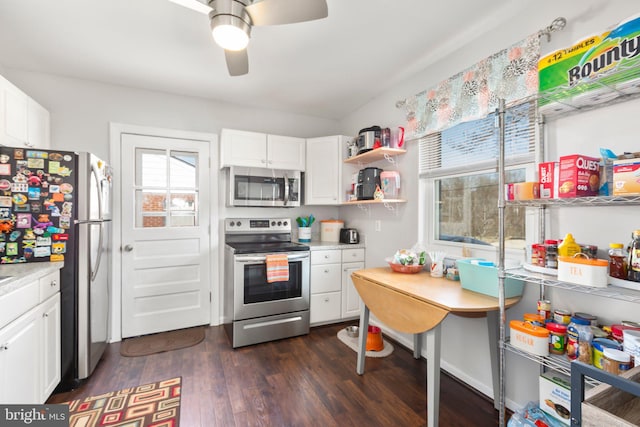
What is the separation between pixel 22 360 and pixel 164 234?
1.62 m

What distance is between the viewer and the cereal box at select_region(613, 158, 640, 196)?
3.54ft

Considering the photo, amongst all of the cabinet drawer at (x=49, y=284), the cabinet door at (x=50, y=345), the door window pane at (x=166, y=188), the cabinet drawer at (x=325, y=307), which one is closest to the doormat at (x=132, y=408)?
the cabinet door at (x=50, y=345)

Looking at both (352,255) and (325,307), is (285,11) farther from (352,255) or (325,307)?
(325,307)

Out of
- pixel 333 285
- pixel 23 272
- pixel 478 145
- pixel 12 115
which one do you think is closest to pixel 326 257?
pixel 333 285

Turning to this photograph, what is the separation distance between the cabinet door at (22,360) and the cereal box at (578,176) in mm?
2686

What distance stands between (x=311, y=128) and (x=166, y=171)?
1.86 metres

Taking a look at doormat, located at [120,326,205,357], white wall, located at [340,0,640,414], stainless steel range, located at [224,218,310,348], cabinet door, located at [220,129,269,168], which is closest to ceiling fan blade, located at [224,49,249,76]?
cabinet door, located at [220,129,269,168]

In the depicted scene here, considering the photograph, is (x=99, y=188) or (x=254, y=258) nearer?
(x=99, y=188)

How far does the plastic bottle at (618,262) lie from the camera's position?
1224mm

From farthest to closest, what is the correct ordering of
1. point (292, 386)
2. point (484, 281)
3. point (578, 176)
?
1. point (292, 386)
2. point (484, 281)
3. point (578, 176)

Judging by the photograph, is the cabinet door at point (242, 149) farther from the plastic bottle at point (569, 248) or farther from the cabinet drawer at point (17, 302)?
the plastic bottle at point (569, 248)

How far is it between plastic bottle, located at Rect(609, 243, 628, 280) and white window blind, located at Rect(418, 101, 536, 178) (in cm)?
69

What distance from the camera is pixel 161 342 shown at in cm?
280

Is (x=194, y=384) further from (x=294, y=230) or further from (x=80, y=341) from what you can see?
(x=294, y=230)
